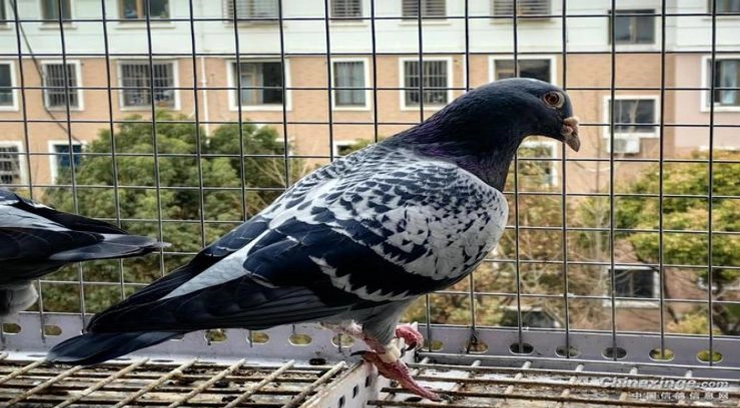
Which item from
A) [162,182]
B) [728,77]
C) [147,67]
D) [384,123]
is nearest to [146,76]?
[147,67]

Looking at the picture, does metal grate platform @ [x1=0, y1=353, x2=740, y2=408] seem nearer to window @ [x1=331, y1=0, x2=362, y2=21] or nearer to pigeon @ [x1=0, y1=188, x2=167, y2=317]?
pigeon @ [x1=0, y1=188, x2=167, y2=317]

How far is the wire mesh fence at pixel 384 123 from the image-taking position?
6.07ft

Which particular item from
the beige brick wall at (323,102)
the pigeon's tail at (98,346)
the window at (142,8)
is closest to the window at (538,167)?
the beige brick wall at (323,102)

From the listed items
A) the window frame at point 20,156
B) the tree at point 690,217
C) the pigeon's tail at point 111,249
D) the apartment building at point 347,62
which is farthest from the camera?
the tree at point 690,217

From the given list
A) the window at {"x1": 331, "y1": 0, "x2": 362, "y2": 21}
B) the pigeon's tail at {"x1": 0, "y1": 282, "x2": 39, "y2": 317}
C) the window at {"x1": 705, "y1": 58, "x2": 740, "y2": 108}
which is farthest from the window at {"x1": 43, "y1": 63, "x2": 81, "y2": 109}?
the window at {"x1": 705, "y1": 58, "x2": 740, "y2": 108}

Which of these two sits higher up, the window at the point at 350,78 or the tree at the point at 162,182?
the window at the point at 350,78

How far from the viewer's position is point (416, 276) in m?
1.55

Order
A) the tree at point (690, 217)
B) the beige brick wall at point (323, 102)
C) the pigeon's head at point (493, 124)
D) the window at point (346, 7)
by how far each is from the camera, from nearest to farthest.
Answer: the pigeon's head at point (493, 124), the beige brick wall at point (323, 102), the window at point (346, 7), the tree at point (690, 217)

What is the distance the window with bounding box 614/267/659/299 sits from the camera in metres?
7.01

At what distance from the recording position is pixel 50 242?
1.52m

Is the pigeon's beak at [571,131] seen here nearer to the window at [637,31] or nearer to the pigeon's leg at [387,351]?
the pigeon's leg at [387,351]

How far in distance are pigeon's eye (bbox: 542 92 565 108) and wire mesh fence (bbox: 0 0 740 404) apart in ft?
0.29

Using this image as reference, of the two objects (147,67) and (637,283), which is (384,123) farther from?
(637,283)

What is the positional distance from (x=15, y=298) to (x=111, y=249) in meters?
0.29
